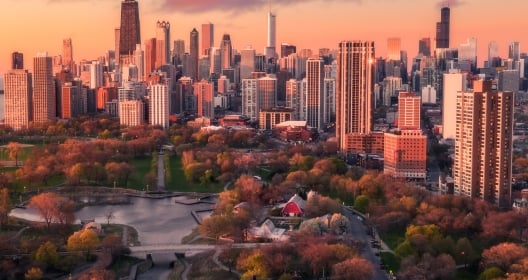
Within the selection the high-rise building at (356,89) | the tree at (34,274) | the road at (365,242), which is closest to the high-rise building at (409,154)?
the high-rise building at (356,89)

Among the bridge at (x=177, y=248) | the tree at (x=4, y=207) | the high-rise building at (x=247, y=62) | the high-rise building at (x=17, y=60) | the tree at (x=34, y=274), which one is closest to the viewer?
the tree at (x=34, y=274)

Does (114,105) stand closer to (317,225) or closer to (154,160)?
(154,160)

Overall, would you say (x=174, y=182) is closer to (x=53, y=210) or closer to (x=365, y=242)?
(x=53, y=210)

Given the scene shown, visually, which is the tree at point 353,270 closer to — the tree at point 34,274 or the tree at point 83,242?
the tree at point 83,242

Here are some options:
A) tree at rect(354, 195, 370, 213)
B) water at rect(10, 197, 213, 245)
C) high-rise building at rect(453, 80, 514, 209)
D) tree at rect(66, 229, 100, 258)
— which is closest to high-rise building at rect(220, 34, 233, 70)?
water at rect(10, 197, 213, 245)

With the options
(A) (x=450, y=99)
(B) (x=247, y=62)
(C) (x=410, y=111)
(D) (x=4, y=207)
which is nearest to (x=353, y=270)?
(D) (x=4, y=207)
